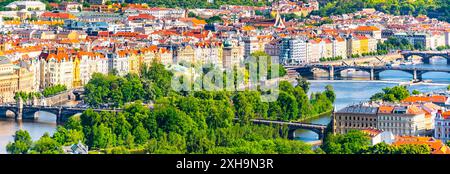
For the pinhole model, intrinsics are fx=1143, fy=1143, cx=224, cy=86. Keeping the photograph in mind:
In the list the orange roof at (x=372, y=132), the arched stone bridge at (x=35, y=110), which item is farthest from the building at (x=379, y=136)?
the arched stone bridge at (x=35, y=110)

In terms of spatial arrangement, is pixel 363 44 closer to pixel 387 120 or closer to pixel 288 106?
pixel 288 106

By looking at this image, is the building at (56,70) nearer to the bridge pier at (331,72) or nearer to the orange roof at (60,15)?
the bridge pier at (331,72)

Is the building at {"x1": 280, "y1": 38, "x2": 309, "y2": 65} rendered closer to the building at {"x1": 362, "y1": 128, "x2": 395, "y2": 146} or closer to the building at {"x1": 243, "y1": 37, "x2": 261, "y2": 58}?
the building at {"x1": 243, "y1": 37, "x2": 261, "y2": 58}

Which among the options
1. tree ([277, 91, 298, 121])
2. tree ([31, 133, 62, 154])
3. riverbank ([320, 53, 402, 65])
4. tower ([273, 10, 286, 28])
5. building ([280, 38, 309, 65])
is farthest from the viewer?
tower ([273, 10, 286, 28])

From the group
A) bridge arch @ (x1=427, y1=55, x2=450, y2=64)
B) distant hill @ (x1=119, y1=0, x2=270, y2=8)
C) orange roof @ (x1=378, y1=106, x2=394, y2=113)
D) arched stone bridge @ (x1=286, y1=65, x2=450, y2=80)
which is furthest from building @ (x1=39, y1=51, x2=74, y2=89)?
distant hill @ (x1=119, y1=0, x2=270, y2=8)

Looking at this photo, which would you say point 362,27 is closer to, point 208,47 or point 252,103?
point 208,47

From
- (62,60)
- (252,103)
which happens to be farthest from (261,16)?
(252,103)

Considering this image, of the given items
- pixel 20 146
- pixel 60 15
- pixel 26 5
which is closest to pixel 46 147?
pixel 20 146
